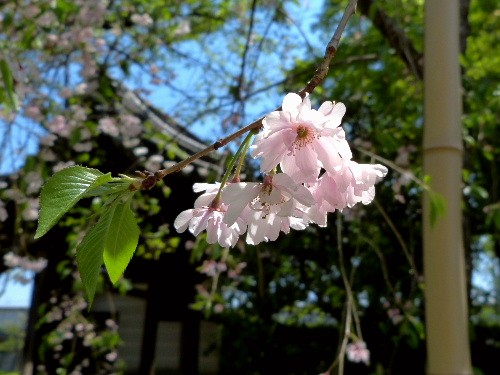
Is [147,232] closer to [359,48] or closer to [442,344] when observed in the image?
[359,48]

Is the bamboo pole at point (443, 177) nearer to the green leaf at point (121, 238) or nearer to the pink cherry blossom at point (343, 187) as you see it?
the pink cherry blossom at point (343, 187)

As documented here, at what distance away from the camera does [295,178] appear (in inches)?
20.6

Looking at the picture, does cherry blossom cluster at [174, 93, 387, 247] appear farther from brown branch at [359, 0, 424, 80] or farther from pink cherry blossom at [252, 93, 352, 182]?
brown branch at [359, 0, 424, 80]

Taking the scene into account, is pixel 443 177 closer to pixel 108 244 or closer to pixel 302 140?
pixel 302 140

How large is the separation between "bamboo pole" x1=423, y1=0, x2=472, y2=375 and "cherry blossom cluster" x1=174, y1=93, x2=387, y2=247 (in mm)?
288

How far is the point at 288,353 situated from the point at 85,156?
316 centimetres

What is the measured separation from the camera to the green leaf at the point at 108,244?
46cm

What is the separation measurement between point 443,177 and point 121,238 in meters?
0.57

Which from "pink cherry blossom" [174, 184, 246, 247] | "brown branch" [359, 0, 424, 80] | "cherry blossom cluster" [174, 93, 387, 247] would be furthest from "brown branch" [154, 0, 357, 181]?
"brown branch" [359, 0, 424, 80]

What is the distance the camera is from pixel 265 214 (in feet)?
1.88

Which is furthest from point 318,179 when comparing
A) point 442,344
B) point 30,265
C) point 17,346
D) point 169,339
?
point 17,346

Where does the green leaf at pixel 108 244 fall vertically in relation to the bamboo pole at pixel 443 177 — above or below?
below

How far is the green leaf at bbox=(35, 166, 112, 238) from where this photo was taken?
44 cm

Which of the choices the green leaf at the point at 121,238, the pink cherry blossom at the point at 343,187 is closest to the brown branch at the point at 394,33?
the pink cherry blossom at the point at 343,187
